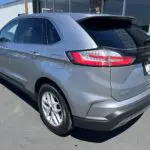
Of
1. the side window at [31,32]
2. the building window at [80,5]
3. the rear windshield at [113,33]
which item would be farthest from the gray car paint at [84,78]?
the building window at [80,5]

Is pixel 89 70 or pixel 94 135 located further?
pixel 94 135

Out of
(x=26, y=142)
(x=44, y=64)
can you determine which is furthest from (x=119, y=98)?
(x=26, y=142)

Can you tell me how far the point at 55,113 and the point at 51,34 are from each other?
108 centimetres

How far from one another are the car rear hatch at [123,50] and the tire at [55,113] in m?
0.70

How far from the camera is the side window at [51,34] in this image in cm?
317

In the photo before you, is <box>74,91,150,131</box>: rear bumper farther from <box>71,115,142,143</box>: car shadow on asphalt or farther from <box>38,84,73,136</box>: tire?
<box>71,115,142,143</box>: car shadow on asphalt

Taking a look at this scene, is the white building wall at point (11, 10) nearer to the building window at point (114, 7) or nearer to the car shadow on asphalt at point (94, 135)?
the building window at point (114, 7)

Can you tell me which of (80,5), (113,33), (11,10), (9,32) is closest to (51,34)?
(113,33)

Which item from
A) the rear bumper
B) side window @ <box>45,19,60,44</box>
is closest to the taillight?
the rear bumper

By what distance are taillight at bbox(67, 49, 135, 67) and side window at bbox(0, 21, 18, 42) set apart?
2.19 metres

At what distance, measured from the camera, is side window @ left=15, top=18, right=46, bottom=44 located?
3.53 metres

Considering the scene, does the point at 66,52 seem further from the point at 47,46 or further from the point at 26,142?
the point at 26,142

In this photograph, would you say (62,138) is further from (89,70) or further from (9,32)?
(9,32)

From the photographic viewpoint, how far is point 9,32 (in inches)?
184
